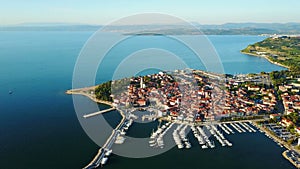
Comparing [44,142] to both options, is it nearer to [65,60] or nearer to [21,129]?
[21,129]

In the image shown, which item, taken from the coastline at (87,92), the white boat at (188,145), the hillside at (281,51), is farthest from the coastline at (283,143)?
the hillside at (281,51)

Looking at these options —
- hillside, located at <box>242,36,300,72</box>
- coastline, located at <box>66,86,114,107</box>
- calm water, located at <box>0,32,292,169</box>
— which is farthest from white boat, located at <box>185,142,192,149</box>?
hillside, located at <box>242,36,300,72</box>

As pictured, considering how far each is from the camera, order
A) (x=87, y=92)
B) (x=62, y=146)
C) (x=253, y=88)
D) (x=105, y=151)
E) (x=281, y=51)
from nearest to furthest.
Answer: (x=105, y=151), (x=62, y=146), (x=87, y=92), (x=253, y=88), (x=281, y=51)

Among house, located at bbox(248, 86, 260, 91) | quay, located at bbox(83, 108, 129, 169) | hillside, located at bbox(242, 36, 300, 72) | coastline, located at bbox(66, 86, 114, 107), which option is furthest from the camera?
hillside, located at bbox(242, 36, 300, 72)

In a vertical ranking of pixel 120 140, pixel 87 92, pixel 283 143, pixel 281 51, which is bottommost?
pixel 283 143

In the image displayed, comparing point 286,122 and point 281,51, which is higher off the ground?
point 281,51

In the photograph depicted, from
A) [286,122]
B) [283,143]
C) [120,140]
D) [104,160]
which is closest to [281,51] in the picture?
[286,122]

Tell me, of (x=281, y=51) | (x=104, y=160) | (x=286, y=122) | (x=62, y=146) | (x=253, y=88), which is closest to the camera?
(x=104, y=160)

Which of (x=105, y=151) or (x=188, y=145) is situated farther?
(x=188, y=145)

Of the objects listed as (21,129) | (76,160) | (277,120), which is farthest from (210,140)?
(21,129)

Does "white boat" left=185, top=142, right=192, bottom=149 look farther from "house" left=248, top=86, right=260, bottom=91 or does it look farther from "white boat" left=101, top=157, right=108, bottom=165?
"house" left=248, top=86, right=260, bottom=91

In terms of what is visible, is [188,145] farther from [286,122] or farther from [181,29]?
[181,29]
